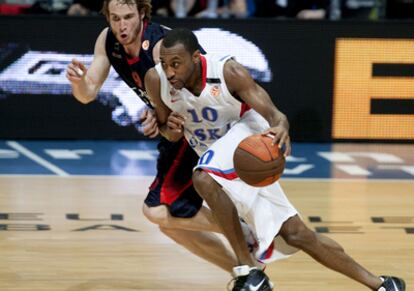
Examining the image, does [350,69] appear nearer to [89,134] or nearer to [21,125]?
[89,134]

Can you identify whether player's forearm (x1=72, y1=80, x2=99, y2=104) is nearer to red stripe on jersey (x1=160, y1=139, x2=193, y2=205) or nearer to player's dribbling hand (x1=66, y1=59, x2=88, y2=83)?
player's dribbling hand (x1=66, y1=59, x2=88, y2=83)

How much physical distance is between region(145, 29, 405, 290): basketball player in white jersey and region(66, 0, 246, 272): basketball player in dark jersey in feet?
0.89

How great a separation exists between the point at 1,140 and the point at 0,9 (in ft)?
4.27

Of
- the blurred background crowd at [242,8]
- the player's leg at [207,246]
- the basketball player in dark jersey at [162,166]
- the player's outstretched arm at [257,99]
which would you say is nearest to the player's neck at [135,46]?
the basketball player in dark jersey at [162,166]

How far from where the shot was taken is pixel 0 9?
9.67 metres

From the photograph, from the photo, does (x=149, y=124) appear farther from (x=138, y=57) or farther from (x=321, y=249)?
(x=321, y=249)

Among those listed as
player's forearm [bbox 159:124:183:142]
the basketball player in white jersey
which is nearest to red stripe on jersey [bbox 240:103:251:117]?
the basketball player in white jersey

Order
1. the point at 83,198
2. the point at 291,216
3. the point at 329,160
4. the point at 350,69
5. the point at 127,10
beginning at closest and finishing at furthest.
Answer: the point at 291,216 < the point at 127,10 < the point at 83,198 < the point at 329,160 < the point at 350,69

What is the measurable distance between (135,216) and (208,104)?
7.91ft

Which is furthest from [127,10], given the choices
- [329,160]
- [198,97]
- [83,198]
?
[329,160]

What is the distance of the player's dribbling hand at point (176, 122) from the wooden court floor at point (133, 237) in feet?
3.24

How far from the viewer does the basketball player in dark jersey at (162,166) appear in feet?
16.4

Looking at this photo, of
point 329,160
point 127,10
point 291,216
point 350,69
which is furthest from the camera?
point 350,69

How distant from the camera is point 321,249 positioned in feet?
14.9
